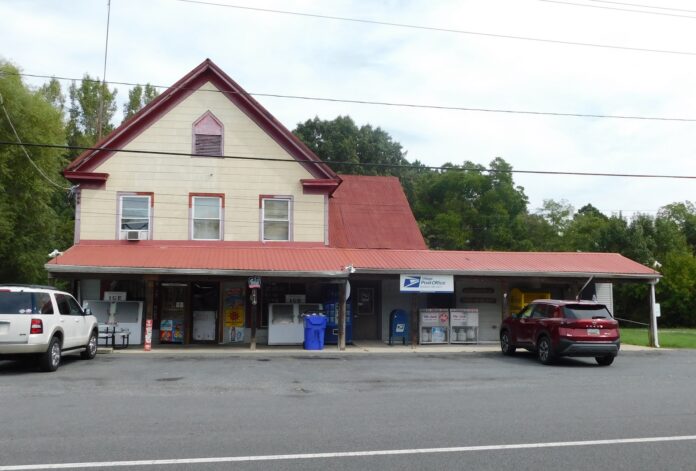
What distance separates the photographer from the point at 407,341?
22359 millimetres

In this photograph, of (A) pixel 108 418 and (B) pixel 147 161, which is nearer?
(A) pixel 108 418

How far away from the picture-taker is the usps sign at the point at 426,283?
20506 millimetres

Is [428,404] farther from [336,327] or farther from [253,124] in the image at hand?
[253,124]

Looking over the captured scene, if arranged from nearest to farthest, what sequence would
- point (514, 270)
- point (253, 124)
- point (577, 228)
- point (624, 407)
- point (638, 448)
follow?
point (638, 448) → point (624, 407) → point (514, 270) → point (253, 124) → point (577, 228)

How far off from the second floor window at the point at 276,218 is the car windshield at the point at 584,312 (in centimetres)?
1044

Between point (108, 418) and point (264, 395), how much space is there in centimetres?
296

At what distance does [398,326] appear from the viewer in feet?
72.9

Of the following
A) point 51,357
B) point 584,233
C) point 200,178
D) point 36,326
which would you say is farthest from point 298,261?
point 584,233

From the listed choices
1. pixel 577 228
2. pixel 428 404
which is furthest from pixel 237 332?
pixel 577 228

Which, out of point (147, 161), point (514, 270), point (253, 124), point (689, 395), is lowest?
point (689, 395)

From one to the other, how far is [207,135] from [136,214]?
3822 millimetres

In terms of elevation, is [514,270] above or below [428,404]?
above

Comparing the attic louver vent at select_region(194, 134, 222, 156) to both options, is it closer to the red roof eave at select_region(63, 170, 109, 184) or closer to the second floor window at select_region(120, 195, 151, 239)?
the second floor window at select_region(120, 195, 151, 239)

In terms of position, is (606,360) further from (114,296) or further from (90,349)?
(114,296)
